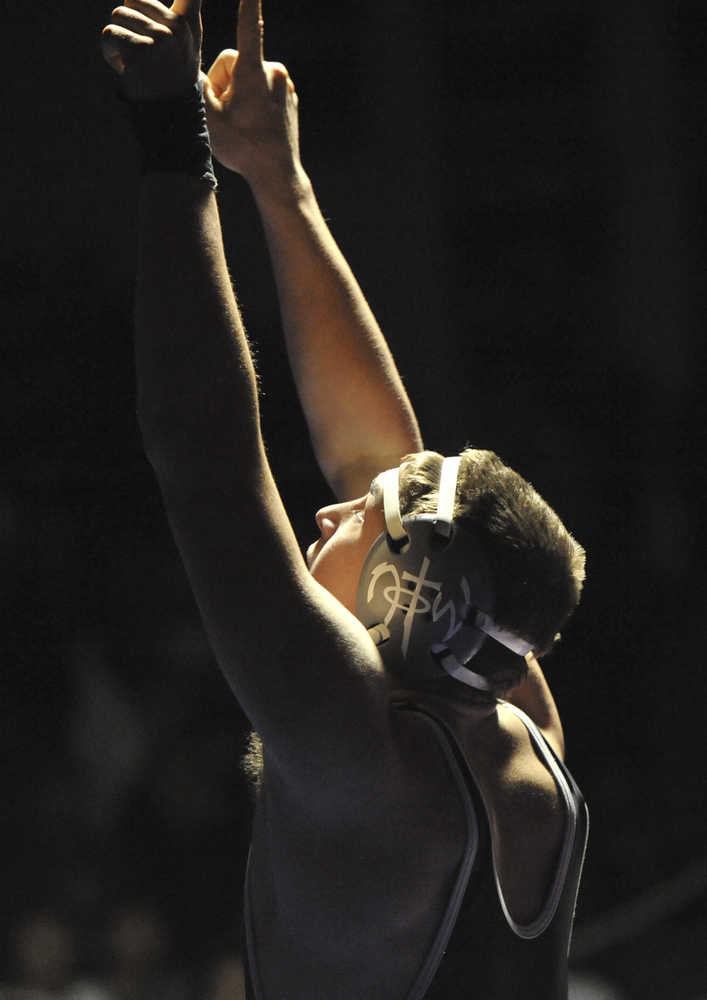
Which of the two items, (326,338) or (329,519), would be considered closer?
(329,519)

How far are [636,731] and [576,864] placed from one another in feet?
17.0

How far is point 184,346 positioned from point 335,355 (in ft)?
3.85

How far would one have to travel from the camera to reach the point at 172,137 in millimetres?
1537

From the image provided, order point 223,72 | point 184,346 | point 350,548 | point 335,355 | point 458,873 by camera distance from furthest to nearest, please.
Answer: point 335,355 < point 223,72 < point 350,548 < point 458,873 < point 184,346

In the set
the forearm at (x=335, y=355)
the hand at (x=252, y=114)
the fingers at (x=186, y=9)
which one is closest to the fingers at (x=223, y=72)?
the hand at (x=252, y=114)

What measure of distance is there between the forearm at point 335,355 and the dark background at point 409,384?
421 centimetres

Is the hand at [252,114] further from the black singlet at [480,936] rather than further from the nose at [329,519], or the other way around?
the black singlet at [480,936]

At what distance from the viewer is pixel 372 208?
27.8 feet

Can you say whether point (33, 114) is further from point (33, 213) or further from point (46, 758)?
point (46, 758)

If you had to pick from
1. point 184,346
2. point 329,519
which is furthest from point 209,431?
point 329,519

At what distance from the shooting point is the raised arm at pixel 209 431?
4.88 ft

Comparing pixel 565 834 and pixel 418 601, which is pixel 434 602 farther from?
pixel 565 834

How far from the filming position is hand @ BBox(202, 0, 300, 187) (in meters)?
2.39

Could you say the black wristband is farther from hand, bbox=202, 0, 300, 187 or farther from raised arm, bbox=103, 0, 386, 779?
hand, bbox=202, 0, 300, 187
